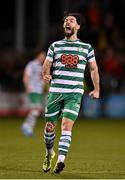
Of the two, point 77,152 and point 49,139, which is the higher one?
point 49,139

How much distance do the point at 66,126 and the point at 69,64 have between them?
3.24ft

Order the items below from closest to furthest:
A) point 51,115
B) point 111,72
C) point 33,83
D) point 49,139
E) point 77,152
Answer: point 51,115 → point 49,139 → point 77,152 → point 33,83 → point 111,72

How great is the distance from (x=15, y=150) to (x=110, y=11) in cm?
1724

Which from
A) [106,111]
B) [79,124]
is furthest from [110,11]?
[79,124]

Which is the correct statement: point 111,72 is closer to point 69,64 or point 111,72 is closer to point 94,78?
point 94,78

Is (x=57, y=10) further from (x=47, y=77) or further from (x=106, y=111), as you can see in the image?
(x=47, y=77)

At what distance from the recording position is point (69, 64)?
1324 cm

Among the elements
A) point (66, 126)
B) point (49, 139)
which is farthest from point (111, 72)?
point (66, 126)

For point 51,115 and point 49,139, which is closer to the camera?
point 51,115

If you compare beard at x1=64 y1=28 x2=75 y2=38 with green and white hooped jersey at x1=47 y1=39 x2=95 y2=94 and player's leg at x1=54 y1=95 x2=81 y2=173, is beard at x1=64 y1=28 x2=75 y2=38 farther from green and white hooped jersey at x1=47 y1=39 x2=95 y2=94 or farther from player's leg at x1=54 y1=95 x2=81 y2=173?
player's leg at x1=54 y1=95 x2=81 y2=173

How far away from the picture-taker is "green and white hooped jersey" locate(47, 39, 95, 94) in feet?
43.5

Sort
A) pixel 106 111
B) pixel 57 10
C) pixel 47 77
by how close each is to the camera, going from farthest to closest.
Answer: pixel 57 10
pixel 106 111
pixel 47 77

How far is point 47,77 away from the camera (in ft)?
43.4

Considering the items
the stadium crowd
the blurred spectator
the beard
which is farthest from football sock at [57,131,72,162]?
the blurred spectator
